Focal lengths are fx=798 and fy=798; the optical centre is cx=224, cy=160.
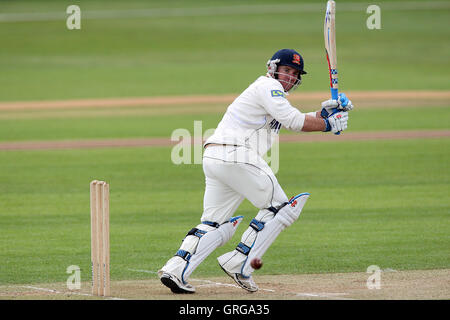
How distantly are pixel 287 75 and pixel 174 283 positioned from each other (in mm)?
2261

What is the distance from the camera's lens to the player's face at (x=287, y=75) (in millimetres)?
7723

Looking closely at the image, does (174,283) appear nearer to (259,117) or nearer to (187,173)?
(259,117)

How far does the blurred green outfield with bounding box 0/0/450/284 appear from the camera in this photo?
9836 millimetres

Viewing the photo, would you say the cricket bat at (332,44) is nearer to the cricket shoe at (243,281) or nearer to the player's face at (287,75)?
the player's face at (287,75)

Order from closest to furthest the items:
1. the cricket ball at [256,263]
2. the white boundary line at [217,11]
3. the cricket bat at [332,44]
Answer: the cricket ball at [256,263]
the cricket bat at [332,44]
the white boundary line at [217,11]

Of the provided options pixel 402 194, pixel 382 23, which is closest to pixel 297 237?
pixel 402 194

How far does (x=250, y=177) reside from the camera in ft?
24.2

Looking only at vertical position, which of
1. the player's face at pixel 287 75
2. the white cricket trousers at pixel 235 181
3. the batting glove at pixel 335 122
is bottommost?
the white cricket trousers at pixel 235 181

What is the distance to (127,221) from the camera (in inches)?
468

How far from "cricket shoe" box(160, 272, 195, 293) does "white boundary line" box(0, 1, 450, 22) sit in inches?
1864

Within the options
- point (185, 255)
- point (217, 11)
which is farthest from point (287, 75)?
point (217, 11)

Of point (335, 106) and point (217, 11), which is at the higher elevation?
point (217, 11)

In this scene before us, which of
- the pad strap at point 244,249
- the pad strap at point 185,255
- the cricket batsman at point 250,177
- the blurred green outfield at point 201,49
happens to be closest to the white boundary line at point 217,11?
the blurred green outfield at point 201,49

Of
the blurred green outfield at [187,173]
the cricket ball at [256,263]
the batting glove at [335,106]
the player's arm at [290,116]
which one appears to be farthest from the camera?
the blurred green outfield at [187,173]
